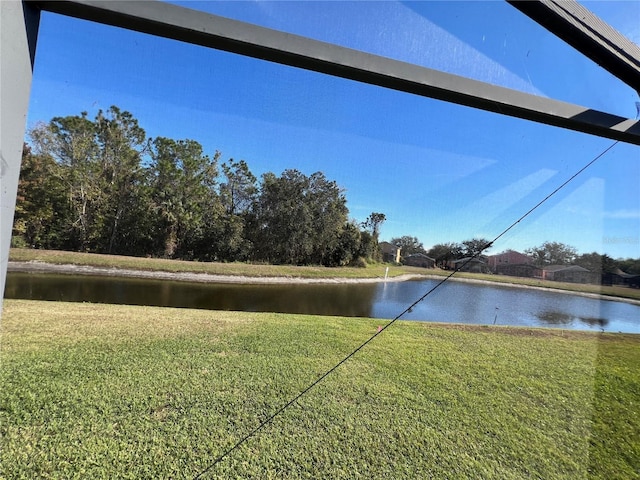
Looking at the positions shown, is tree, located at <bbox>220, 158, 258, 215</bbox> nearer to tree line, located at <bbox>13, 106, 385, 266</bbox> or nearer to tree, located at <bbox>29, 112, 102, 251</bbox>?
tree line, located at <bbox>13, 106, 385, 266</bbox>

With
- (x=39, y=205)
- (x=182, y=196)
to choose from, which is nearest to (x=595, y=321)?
(x=182, y=196)

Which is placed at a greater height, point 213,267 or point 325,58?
point 325,58

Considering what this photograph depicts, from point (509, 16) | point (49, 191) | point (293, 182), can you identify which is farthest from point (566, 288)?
point (49, 191)

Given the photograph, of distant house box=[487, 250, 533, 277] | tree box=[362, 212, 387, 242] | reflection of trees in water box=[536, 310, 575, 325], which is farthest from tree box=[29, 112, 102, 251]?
reflection of trees in water box=[536, 310, 575, 325]

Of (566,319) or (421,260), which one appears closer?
(421,260)

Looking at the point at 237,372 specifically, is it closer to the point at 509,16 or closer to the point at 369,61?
the point at 369,61

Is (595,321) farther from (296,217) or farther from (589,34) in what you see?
(296,217)

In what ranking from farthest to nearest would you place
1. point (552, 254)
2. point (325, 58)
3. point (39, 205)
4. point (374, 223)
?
1. point (552, 254)
2. point (374, 223)
3. point (39, 205)
4. point (325, 58)
